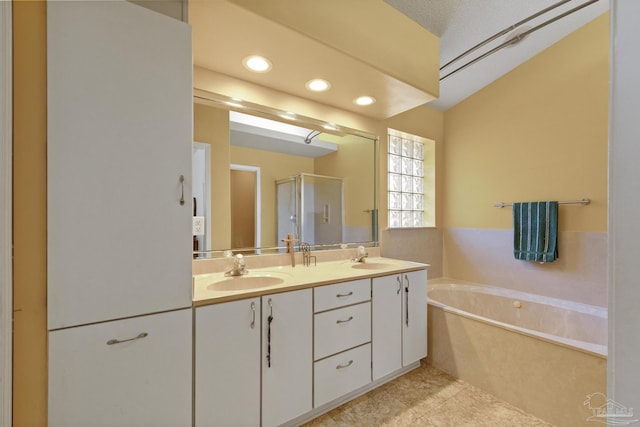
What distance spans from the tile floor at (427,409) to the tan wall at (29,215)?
4.34 feet

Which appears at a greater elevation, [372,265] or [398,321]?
[372,265]

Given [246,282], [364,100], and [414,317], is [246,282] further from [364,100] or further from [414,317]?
[364,100]

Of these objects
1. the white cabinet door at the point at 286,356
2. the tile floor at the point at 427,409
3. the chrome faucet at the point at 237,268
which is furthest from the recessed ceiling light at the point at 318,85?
the tile floor at the point at 427,409

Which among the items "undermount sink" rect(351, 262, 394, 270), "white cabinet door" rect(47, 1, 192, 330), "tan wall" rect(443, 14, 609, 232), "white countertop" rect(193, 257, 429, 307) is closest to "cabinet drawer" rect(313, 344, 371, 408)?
"white countertop" rect(193, 257, 429, 307)

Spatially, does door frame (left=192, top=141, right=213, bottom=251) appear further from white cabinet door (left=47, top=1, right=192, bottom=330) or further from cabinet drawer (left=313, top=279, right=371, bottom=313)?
cabinet drawer (left=313, top=279, right=371, bottom=313)

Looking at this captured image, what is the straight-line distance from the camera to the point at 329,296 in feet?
5.44

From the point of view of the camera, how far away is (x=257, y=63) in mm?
1706

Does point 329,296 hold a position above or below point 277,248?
below

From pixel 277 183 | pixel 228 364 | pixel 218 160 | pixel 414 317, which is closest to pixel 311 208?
pixel 277 183

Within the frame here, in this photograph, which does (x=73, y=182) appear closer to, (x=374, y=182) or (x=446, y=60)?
(x=374, y=182)

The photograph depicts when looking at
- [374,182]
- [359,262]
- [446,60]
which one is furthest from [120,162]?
[446,60]

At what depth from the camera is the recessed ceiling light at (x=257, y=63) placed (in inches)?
65.1

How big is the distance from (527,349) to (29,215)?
2.69 meters

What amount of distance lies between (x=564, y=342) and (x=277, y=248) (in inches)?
75.9
